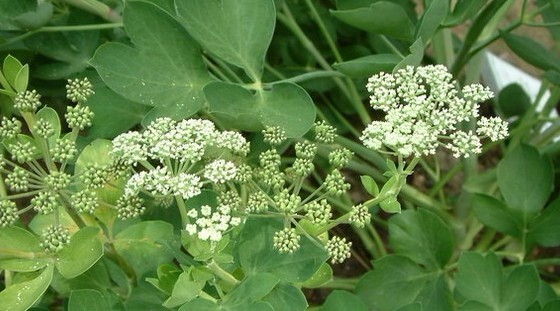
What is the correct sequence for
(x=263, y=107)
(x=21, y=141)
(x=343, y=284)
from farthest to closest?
(x=343, y=284) → (x=263, y=107) → (x=21, y=141)

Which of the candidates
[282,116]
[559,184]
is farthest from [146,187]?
[559,184]

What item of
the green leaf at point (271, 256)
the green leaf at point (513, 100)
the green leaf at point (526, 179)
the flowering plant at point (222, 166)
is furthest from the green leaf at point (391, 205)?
the green leaf at point (513, 100)

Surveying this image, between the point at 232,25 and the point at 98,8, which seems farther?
the point at 98,8

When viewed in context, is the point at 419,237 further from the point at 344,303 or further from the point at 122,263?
the point at 122,263

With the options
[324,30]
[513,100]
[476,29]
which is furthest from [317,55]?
[513,100]

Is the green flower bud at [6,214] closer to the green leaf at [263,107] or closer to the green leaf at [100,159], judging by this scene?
the green leaf at [100,159]

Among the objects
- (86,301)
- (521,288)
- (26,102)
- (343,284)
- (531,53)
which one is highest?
(26,102)

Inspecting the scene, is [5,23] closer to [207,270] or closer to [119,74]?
[119,74]

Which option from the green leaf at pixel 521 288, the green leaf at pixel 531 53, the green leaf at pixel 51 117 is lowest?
the green leaf at pixel 521 288
